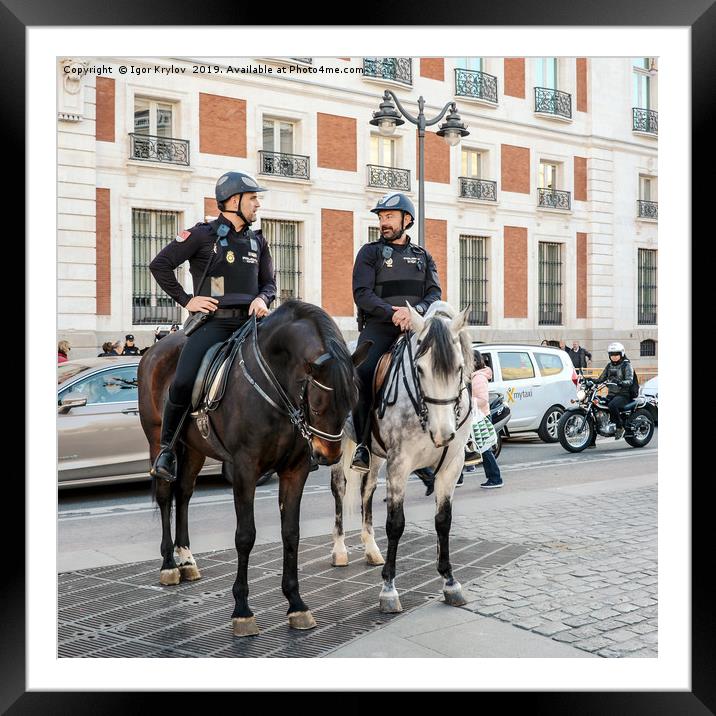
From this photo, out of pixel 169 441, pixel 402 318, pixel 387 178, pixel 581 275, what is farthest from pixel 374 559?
pixel 387 178

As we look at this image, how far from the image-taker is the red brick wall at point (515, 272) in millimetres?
12464

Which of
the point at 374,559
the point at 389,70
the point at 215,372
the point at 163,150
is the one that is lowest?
the point at 374,559

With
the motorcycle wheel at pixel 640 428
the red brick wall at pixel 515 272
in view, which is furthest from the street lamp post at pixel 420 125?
Result: the motorcycle wheel at pixel 640 428

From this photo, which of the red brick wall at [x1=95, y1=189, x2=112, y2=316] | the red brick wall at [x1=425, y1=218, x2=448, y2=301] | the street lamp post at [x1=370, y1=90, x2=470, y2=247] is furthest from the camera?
the red brick wall at [x1=425, y1=218, x2=448, y2=301]

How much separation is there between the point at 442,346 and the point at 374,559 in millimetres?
2248

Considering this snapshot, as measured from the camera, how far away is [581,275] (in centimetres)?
1213

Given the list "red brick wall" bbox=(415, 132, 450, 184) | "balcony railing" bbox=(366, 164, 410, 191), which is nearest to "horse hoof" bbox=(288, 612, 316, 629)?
"balcony railing" bbox=(366, 164, 410, 191)

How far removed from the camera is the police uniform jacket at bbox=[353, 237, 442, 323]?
590 cm

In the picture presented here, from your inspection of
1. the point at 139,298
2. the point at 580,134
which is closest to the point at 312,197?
the point at 139,298

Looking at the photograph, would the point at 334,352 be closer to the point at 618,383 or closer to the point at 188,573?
the point at 188,573

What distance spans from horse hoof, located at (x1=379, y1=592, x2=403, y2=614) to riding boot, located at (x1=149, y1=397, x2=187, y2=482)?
169 centimetres

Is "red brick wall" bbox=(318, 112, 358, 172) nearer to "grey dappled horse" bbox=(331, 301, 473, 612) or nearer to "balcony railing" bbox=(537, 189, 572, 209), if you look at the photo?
"balcony railing" bbox=(537, 189, 572, 209)
